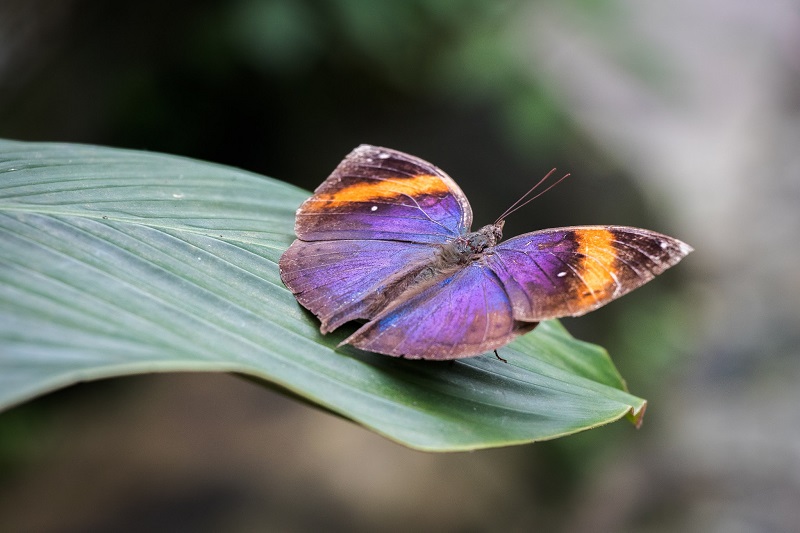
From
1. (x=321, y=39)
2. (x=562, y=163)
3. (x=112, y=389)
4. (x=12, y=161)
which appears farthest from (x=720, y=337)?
(x=12, y=161)

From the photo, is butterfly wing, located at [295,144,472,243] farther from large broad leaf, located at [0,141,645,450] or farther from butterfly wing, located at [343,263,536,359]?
butterfly wing, located at [343,263,536,359]

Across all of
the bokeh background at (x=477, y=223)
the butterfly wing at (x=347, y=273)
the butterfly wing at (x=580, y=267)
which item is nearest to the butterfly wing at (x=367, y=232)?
the butterfly wing at (x=347, y=273)

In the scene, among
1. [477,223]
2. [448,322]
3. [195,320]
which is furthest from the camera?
[477,223]

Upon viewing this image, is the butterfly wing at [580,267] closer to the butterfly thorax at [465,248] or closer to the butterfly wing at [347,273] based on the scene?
the butterfly thorax at [465,248]

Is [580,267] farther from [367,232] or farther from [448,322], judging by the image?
[367,232]

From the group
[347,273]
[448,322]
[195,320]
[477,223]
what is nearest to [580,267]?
[448,322]

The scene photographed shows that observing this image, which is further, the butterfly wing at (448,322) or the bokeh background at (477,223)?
the bokeh background at (477,223)
